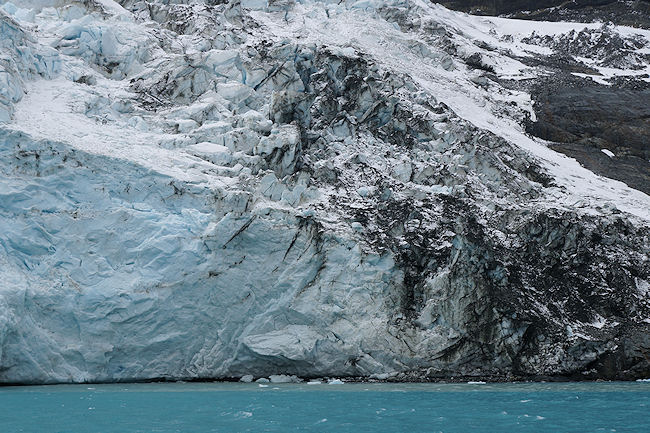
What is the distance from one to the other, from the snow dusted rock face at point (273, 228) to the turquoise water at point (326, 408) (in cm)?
179

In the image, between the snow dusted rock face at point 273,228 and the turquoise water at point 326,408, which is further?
the snow dusted rock face at point 273,228

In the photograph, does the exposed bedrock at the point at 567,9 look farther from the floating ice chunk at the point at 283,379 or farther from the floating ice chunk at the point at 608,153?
the floating ice chunk at the point at 283,379

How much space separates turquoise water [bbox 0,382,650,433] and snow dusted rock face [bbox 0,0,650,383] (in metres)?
1.79

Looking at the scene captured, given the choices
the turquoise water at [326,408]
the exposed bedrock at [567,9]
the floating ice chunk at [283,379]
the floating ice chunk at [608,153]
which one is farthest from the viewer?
the exposed bedrock at [567,9]

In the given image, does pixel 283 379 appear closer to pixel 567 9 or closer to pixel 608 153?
pixel 608 153

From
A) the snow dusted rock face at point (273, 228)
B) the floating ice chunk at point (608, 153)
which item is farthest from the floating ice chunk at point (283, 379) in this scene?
the floating ice chunk at point (608, 153)

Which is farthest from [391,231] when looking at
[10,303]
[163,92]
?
[10,303]

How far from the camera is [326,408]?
14562 millimetres

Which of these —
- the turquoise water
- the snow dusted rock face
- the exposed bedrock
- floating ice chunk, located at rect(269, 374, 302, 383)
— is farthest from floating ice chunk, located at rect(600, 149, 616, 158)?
the exposed bedrock

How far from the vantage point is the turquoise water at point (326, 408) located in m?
12.3

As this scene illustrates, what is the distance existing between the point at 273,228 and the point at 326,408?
839 centimetres

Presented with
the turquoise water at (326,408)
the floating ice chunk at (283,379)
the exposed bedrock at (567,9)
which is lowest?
the floating ice chunk at (283,379)

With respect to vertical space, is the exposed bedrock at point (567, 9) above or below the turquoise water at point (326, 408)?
above

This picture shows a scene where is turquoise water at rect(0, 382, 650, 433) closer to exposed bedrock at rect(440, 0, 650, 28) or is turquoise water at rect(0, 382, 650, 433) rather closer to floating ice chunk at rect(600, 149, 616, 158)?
floating ice chunk at rect(600, 149, 616, 158)
